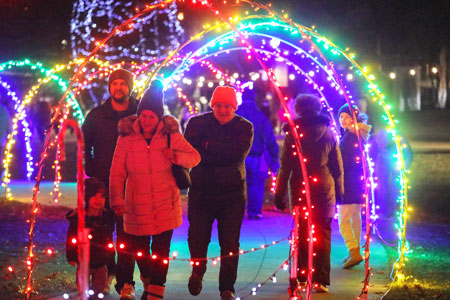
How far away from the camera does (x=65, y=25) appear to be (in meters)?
30.0

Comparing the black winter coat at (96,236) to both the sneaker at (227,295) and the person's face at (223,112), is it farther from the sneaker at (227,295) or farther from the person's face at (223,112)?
the person's face at (223,112)

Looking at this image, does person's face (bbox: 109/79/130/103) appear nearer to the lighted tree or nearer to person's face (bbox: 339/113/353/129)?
person's face (bbox: 339/113/353/129)

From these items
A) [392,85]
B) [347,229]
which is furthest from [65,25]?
[392,85]

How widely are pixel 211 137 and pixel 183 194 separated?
891 cm

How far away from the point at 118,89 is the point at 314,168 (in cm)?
218

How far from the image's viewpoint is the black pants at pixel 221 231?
23.3 ft

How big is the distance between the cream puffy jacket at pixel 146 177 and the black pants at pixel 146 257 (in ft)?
0.38

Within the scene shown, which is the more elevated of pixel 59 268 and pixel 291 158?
pixel 291 158

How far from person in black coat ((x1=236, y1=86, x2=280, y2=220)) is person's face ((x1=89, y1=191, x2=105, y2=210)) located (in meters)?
4.94

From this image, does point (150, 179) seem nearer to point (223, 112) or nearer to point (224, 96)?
point (223, 112)

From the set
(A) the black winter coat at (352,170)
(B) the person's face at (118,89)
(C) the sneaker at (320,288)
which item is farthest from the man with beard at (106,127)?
(A) the black winter coat at (352,170)

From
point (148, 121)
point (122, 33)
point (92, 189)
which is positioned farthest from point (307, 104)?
point (122, 33)

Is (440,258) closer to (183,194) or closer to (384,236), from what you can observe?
(384,236)

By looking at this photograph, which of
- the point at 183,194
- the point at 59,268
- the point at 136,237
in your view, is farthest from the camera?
the point at 183,194
